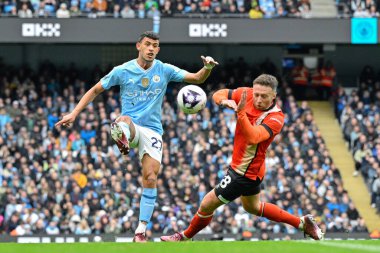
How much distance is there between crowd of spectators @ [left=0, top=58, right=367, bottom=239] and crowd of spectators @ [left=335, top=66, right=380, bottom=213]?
0.96m

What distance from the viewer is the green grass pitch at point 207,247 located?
1048cm

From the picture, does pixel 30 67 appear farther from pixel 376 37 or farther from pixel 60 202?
pixel 376 37

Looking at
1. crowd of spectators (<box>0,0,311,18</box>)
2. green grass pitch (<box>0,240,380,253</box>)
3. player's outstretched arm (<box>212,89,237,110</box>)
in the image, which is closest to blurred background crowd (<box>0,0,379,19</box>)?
crowd of spectators (<box>0,0,311,18</box>)

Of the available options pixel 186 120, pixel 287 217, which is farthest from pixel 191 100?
pixel 186 120

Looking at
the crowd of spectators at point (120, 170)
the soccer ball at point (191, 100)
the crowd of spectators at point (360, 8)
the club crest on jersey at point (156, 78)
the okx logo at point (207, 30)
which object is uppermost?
the crowd of spectators at point (360, 8)

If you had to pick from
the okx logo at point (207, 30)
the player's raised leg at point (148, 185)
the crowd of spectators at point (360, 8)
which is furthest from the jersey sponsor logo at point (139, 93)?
the crowd of spectators at point (360, 8)

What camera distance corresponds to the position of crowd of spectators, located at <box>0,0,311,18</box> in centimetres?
2947

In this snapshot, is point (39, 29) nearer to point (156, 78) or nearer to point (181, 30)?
point (181, 30)

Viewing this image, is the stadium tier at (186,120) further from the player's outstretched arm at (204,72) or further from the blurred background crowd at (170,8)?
the player's outstretched arm at (204,72)

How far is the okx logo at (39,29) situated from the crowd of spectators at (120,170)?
4.68ft

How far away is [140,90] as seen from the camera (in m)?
13.6

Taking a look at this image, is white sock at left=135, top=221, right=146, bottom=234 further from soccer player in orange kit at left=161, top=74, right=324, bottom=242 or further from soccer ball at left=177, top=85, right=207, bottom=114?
soccer ball at left=177, top=85, right=207, bottom=114

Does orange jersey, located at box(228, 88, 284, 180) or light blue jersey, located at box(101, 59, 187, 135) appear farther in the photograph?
light blue jersey, located at box(101, 59, 187, 135)

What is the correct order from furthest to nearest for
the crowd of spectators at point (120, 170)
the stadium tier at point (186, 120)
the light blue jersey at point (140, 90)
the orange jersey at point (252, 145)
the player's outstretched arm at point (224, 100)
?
the stadium tier at point (186, 120)
the crowd of spectators at point (120, 170)
the light blue jersey at point (140, 90)
the orange jersey at point (252, 145)
the player's outstretched arm at point (224, 100)
